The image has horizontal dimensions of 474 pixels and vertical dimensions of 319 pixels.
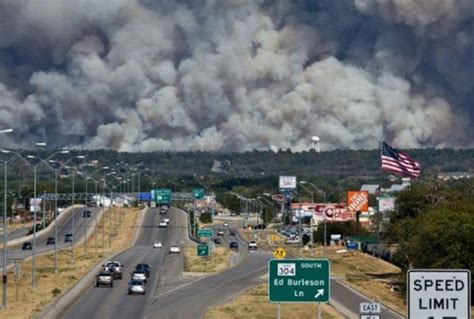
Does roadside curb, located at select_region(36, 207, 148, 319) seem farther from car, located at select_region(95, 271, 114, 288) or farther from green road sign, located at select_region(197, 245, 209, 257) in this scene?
A: green road sign, located at select_region(197, 245, 209, 257)

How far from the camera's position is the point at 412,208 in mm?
123750

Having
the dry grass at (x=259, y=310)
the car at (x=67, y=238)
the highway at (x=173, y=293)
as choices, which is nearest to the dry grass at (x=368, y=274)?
the highway at (x=173, y=293)

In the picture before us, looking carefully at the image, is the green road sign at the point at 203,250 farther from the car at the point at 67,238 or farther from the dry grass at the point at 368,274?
the car at the point at 67,238

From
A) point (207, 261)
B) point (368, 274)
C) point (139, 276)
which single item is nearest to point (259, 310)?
point (139, 276)

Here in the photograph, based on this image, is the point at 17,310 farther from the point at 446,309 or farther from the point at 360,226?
the point at 360,226

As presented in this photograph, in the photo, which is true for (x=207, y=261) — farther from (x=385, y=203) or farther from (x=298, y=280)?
(x=298, y=280)

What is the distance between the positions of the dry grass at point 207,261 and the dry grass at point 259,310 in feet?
131

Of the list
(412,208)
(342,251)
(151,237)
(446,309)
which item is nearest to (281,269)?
(446,309)

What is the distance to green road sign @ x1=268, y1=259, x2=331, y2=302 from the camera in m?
42.2

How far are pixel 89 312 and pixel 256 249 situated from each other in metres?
96.9

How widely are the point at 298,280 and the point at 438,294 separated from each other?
25.4 meters

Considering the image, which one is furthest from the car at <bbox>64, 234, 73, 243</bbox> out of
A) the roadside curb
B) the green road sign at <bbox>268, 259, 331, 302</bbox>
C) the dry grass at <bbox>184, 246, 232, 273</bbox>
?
the green road sign at <bbox>268, 259, 331, 302</bbox>

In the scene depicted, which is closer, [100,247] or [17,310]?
[17,310]

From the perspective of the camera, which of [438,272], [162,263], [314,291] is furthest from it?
[162,263]
